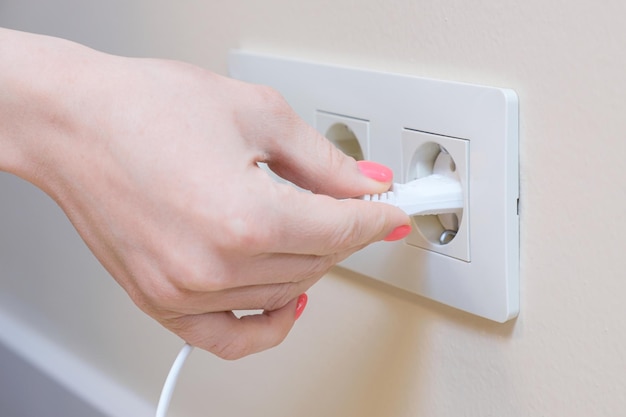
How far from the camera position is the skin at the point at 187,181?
31cm

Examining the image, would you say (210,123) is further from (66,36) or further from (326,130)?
(66,36)

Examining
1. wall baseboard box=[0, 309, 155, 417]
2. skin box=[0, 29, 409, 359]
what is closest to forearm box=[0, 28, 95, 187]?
skin box=[0, 29, 409, 359]

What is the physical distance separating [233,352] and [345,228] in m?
0.09

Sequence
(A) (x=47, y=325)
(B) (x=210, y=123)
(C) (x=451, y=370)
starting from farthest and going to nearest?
1. (A) (x=47, y=325)
2. (C) (x=451, y=370)
3. (B) (x=210, y=123)

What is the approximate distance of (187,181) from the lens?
1.01 ft

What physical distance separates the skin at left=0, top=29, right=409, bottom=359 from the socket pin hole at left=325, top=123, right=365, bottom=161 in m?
0.10

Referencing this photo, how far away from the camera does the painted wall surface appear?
33 centimetres

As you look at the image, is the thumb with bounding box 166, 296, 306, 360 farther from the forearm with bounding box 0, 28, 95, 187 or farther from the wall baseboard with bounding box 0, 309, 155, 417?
the wall baseboard with bounding box 0, 309, 155, 417

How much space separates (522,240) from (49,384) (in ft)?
2.03

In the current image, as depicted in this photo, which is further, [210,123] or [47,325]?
[47,325]

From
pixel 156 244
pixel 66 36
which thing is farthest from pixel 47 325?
pixel 156 244

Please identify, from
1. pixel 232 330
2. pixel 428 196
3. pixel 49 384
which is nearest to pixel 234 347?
pixel 232 330

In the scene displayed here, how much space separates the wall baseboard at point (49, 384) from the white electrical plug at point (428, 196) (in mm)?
427

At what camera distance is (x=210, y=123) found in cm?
32
